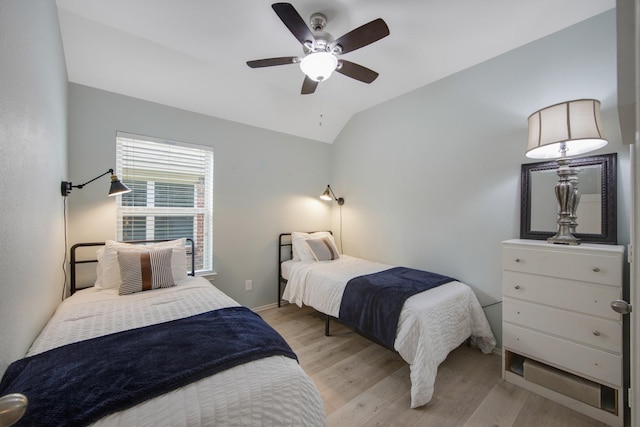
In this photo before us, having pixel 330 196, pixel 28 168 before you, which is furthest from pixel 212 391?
pixel 330 196

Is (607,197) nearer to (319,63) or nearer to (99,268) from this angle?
(319,63)

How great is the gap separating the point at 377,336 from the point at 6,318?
2024 millimetres

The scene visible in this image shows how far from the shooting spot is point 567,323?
1.66m

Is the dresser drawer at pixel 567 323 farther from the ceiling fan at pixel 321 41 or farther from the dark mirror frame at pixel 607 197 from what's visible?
the ceiling fan at pixel 321 41

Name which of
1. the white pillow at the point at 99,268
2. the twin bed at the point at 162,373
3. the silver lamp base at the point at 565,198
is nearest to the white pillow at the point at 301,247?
the twin bed at the point at 162,373

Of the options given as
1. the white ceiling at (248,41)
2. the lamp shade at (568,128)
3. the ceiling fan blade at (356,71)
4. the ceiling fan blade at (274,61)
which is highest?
the white ceiling at (248,41)

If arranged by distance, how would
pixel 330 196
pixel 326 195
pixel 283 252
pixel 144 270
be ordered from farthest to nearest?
pixel 330 196
pixel 326 195
pixel 283 252
pixel 144 270

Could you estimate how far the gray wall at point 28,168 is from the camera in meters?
0.90

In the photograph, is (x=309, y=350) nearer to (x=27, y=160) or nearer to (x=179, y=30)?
(x=27, y=160)

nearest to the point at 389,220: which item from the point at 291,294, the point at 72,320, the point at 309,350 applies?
the point at 291,294

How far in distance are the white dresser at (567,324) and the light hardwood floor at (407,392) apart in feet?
0.41

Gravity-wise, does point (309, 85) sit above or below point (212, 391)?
above

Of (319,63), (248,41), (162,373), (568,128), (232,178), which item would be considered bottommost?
(162,373)

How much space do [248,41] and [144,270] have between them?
6.74 feet
